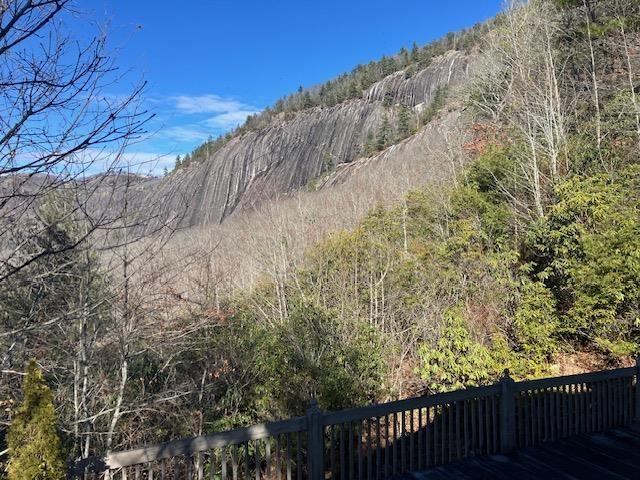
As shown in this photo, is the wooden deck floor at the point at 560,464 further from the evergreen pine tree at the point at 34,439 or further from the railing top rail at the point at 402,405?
the evergreen pine tree at the point at 34,439

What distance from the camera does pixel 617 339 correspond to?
7.89 metres

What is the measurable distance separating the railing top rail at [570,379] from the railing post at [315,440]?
247 centimetres

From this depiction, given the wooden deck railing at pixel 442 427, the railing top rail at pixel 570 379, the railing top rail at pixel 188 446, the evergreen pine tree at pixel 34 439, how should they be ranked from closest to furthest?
the evergreen pine tree at pixel 34 439 → the railing top rail at pixel 188 446 → the wooden deck railing at pixel 442 427 → the railing top rail at pixel 570 379

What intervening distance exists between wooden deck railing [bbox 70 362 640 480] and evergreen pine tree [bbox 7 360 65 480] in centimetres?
82

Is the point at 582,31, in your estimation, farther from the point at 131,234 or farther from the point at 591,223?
the point at 131,234

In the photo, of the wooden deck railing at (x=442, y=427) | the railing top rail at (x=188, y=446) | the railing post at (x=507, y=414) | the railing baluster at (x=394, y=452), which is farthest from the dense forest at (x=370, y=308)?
the railing baluster at (x=394, y=452)

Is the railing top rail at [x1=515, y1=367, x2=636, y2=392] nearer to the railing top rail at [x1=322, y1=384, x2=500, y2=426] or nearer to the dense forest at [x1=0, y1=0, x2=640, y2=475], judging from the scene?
the railing top rail at [x1=322, y1=384, x2=500, y2=426]

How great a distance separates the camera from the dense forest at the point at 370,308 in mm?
6523

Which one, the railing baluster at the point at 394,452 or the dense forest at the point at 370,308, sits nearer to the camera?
the railing baluster at the point at 394,452

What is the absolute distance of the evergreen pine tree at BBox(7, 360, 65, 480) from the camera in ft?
9.16

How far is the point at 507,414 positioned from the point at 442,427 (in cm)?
86

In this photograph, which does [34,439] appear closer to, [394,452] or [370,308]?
[394,452]

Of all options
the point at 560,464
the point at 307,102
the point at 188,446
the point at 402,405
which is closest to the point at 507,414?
the point at 560,464

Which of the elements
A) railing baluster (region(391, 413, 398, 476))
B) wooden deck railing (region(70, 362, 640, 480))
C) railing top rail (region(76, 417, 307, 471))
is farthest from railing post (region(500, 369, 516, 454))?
railing top rail (region(76, 417, 307, 471))
